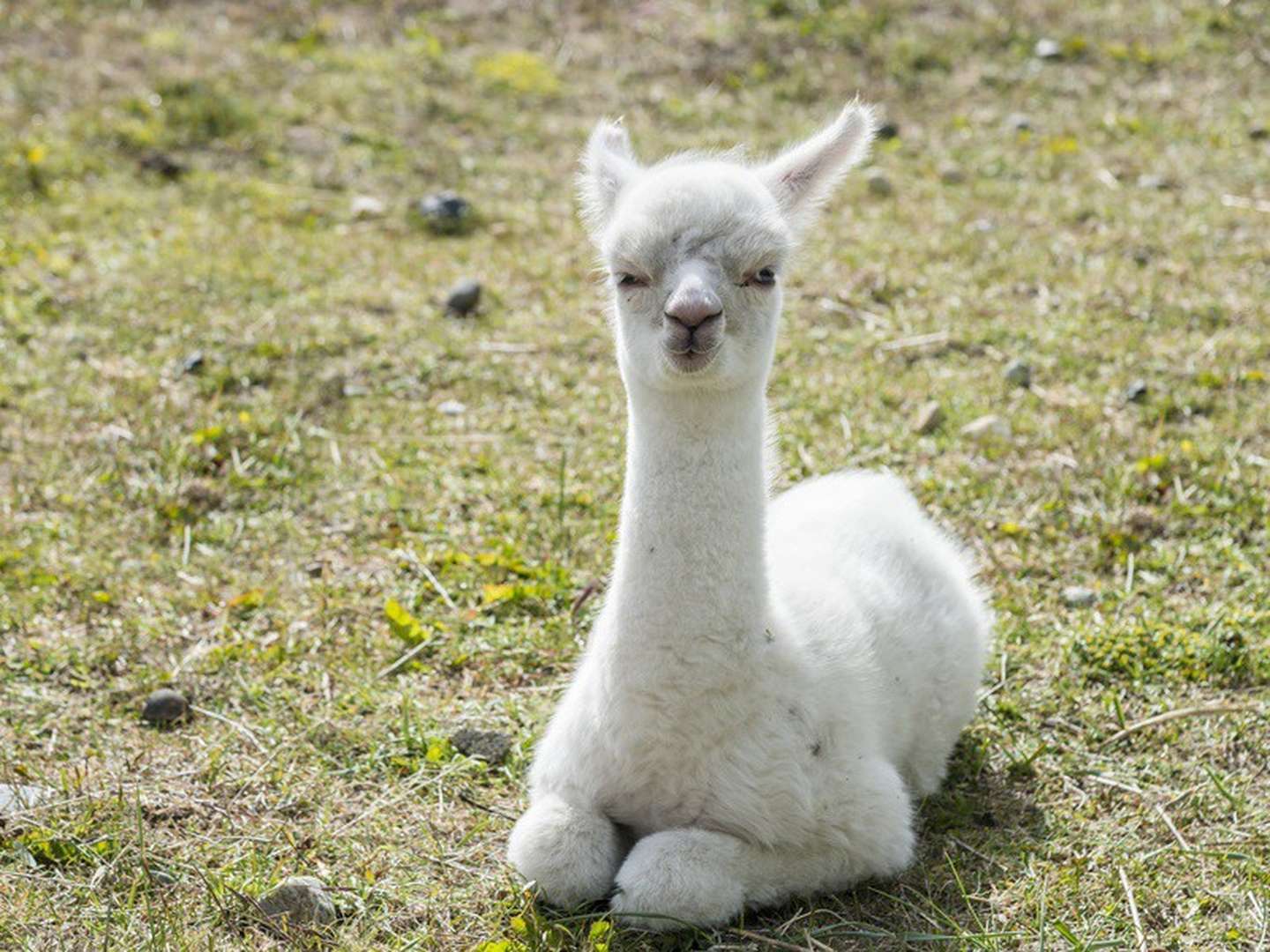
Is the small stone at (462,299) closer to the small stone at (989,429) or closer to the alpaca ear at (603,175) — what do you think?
the small stone at (989,429)

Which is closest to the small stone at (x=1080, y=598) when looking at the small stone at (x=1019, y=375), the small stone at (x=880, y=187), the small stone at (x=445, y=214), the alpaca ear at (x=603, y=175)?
the small stone at (x=1019, y=375)

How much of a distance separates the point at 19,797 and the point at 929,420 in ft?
12.8

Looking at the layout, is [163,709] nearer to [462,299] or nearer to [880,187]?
[462,299]

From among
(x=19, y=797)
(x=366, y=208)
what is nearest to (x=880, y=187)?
(x=366, y=208)

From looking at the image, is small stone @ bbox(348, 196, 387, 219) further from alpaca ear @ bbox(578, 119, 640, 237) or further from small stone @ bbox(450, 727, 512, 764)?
small stone @ bbox(450, 727, 512, 764)

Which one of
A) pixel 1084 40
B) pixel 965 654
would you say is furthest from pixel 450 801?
pixel 1084 40

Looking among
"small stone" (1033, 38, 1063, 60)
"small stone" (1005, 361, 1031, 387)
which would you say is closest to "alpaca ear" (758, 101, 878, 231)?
"small stone" (1005, 361, 1031, 387)

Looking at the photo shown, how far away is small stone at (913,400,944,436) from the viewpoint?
6551 mm

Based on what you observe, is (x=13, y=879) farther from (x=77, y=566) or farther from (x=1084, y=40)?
(x=1084, y=40)

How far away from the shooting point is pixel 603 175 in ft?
14.2

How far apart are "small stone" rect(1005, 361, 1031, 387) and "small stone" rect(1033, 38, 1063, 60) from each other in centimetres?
484

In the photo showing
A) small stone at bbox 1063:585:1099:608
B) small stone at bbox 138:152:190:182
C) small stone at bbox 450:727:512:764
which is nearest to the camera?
small stone at bbox 450:727:512:764

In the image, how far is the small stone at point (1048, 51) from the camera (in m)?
11.0

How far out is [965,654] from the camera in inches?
180
